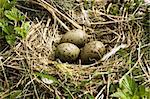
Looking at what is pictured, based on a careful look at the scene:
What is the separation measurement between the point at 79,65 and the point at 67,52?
0.34 feet

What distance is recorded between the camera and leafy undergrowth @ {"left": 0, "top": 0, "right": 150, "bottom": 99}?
7.43 ft

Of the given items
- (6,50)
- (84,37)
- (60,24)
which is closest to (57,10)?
(60,24)

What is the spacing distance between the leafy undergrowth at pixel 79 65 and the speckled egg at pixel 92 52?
5 centimetres

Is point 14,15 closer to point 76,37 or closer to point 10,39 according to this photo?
point 10,39

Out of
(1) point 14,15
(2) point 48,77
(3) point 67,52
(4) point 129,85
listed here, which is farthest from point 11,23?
(4) point 129,85

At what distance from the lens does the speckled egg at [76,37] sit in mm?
2576

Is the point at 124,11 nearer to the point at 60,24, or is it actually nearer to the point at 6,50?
the point at 60,24

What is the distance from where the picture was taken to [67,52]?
98.3 inches

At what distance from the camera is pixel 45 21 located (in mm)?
2775

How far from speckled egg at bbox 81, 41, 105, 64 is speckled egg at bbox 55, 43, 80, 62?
46mm

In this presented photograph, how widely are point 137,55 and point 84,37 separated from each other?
1.13ft

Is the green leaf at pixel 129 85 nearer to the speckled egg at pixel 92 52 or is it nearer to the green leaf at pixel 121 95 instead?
the green leaf at pixel 121 95

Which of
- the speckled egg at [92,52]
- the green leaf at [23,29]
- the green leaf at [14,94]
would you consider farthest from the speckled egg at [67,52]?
the green leaf at [14,94]

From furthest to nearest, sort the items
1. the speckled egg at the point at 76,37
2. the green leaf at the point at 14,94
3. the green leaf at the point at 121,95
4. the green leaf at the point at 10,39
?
the speckled egg at the point at 76,37 → the green leaf at the point at 10,39 → the green leaf at the point at 14,94 → the green leaf at the point at 121,95
